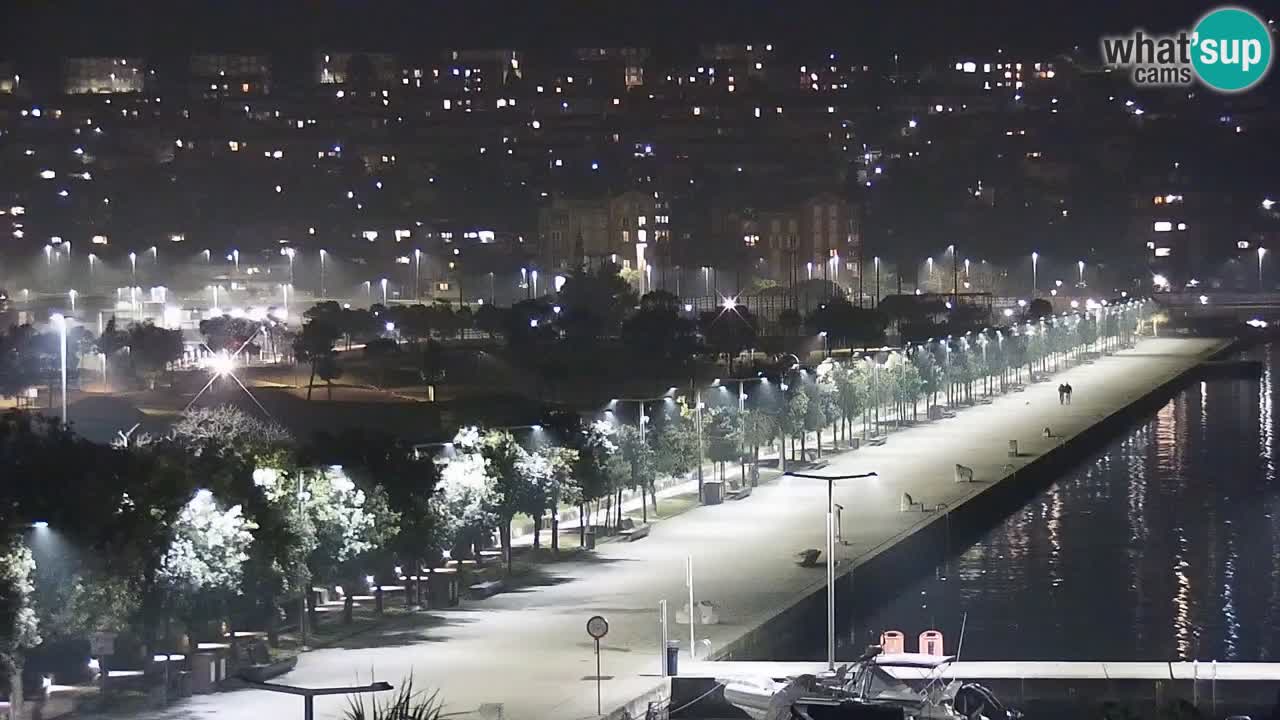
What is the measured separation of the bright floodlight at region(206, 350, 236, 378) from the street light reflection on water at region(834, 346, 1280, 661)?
17557 mm

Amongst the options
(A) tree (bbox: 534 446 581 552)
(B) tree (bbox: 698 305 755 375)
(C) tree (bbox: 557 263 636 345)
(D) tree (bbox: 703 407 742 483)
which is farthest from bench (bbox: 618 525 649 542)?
(C) tree (bbox: 557 263 636 345)

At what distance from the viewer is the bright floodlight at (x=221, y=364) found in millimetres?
46469

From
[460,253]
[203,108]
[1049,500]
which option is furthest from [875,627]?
[203,108]

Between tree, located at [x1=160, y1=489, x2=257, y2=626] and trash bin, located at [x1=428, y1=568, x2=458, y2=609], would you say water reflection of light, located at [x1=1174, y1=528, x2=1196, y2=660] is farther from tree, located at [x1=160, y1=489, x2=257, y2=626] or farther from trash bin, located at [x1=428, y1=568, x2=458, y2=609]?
tree, located at [x1=160, y1=489, x2=257, y2=626]

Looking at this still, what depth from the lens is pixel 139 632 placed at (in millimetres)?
17797

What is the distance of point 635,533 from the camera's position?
89.7ft

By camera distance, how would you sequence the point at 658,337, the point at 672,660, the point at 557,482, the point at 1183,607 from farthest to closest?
the point at 658,337, the point at 1183,607, the point at 557,482, the point at 672,660

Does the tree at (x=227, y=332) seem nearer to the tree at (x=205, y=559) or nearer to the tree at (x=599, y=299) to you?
the tree at (x=599, y=299)

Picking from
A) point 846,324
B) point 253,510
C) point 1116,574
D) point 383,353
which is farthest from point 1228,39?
point 253,510

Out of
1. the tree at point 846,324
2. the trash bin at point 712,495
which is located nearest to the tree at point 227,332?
the tree at point 846,324

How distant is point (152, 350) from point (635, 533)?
95.2 ft

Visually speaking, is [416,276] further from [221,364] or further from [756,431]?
[756,431]

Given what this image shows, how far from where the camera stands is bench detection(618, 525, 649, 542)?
89.1ft

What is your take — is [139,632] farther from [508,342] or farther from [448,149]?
[448,149]
